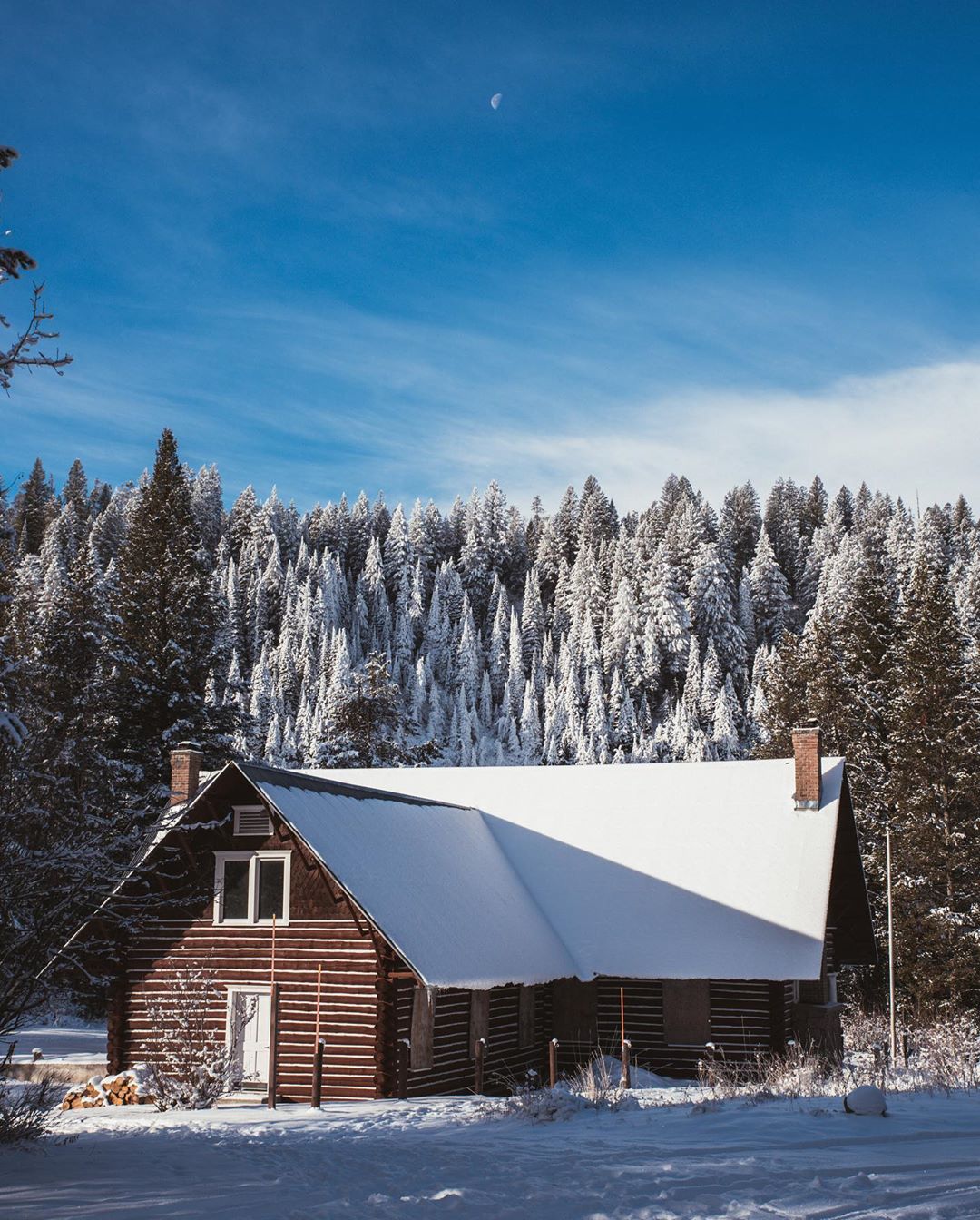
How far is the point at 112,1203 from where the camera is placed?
10.8 meters

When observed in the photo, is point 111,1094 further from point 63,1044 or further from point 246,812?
point 63,1044

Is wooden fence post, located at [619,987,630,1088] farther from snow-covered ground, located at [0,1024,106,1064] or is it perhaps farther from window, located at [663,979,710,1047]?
snow-covered ground, located at [0,1024,106,1064]

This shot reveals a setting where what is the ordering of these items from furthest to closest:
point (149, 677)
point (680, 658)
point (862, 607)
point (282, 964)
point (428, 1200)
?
point (680, 658), point (862, 607), point (149, 677), point (282, 964), point (428, 1200)

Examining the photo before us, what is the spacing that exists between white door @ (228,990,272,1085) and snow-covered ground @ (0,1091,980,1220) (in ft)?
24.2

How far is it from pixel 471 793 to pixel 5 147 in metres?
26.9

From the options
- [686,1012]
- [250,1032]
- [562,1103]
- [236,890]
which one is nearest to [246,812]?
[236,890]

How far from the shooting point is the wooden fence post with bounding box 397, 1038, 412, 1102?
76.6 ft

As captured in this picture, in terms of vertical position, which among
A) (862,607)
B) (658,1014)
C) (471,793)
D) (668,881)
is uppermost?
(862,607)

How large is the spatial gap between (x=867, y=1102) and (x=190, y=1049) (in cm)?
1301

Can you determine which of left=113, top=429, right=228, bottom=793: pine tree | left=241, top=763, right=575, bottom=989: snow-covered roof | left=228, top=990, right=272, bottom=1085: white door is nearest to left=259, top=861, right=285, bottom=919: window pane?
left=241, top=763, right=575, bottom=989: snow-covered roof

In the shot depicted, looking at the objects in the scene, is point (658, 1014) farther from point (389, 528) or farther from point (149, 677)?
point (389, 528)

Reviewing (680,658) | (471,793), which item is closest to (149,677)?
(471,793)

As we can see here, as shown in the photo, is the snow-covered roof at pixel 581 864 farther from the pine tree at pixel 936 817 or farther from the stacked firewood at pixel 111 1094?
the pine tree at pixel 936 817

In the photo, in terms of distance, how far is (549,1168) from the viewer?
41.5ft
